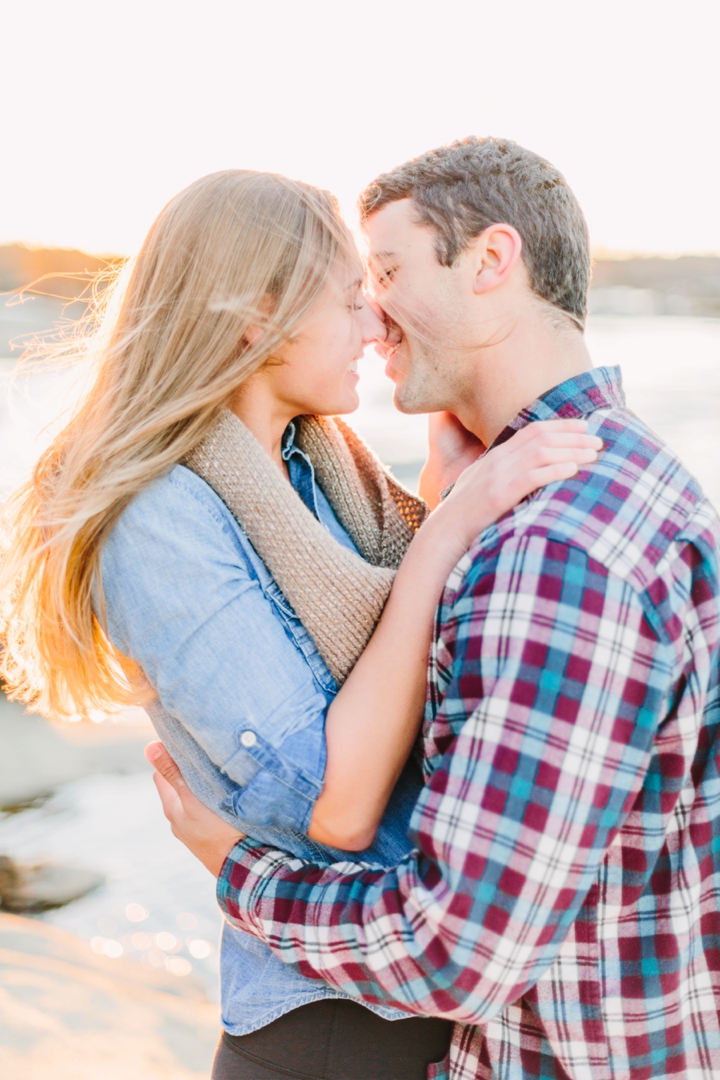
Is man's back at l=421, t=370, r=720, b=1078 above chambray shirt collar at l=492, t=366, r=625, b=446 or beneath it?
beneath

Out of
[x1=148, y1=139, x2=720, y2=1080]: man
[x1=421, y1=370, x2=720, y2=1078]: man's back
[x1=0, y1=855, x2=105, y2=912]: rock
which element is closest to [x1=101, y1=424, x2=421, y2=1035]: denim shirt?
Answer: [x1=148, y1=139, x2=720, y2=1080]: man

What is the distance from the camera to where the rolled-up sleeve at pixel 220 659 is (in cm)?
140

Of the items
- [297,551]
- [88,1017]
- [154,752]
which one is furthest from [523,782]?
[88,1017]

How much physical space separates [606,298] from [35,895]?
46.0m

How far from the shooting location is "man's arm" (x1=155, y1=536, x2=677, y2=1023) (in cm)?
116

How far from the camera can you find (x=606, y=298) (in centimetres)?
4588

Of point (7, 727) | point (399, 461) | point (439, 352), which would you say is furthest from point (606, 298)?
point (439, 352)

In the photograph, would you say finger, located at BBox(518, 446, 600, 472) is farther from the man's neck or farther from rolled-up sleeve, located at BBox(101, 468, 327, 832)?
rolled-up sleeve, located at BBox(101, 468, 327, 832)

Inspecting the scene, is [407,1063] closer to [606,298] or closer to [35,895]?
[35,895]

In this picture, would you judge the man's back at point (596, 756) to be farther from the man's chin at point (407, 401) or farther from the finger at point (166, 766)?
the man's chin at point (407, 401)

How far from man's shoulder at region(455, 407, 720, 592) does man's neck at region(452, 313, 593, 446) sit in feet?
1.14

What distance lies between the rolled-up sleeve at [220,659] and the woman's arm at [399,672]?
0.04m

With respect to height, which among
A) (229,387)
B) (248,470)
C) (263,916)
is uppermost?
(229,387)

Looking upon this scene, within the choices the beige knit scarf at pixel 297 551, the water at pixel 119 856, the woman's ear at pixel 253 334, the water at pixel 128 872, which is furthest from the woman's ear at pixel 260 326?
the water at pixel 128 872
